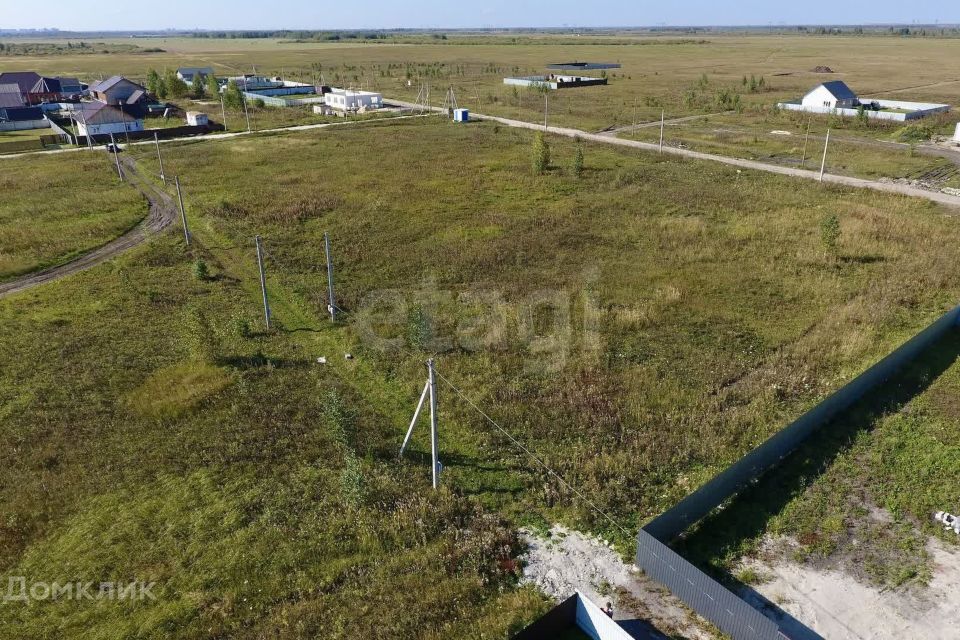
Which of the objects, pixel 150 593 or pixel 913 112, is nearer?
pixel 150 593

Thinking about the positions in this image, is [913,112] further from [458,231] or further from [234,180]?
[234,180]

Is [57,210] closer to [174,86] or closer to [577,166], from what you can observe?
[577,166]


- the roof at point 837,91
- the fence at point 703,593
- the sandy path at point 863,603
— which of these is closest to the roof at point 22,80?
the fence at point 703,593

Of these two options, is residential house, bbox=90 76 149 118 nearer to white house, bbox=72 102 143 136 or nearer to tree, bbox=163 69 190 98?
white house, bbox=72 102 143 136

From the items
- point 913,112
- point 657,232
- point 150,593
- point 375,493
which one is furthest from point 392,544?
point 913,112

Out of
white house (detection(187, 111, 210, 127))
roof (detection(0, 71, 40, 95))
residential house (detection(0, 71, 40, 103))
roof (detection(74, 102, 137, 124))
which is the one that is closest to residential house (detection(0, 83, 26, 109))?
residential house (detection(0, 71, 40, 103))

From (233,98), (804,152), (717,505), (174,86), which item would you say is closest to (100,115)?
(233,98)

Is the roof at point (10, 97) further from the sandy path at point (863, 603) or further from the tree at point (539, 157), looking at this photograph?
the sandy path at point (863, 603)
